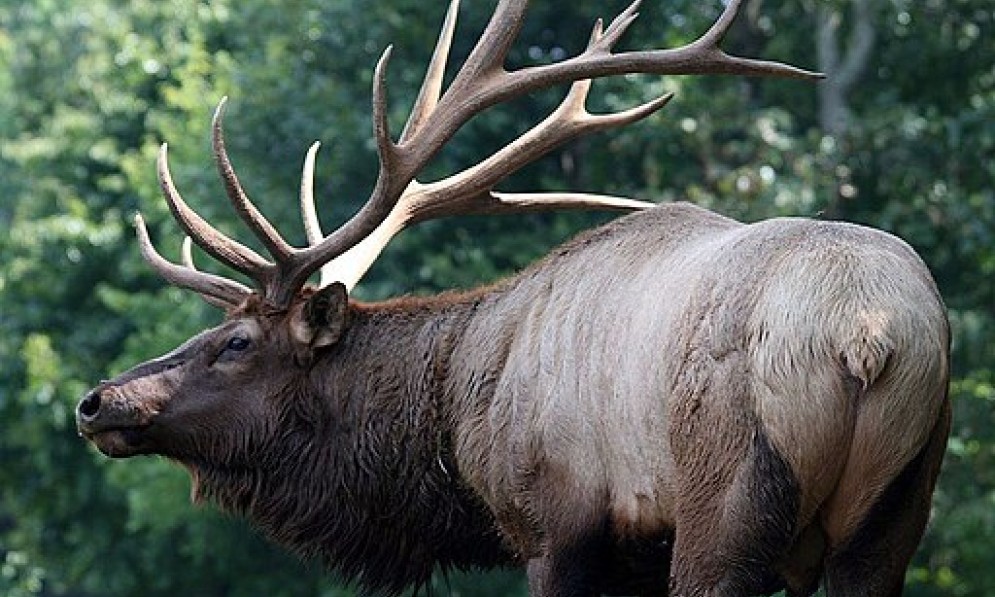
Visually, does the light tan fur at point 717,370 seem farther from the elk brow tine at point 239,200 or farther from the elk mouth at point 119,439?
the elk mouth at point 119,439

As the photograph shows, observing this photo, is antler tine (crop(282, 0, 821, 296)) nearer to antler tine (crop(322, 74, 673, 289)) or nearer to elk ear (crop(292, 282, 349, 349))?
elk ear (crop(292, 282, 349, 349))

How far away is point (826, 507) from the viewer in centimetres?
570

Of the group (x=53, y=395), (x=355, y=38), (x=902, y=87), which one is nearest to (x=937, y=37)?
(x=902, y=87)

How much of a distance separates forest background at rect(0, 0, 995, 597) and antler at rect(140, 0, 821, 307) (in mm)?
6988

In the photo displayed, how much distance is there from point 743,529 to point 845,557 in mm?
325

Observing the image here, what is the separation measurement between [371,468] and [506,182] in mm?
Result: 8716

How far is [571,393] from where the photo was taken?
647 centimetres

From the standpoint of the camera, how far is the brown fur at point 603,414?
555 cm

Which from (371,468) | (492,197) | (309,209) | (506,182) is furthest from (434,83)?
(506,182)

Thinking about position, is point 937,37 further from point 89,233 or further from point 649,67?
point 649,67

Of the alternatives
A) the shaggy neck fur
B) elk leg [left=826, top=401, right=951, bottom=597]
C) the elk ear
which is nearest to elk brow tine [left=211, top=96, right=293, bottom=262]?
the elk ear

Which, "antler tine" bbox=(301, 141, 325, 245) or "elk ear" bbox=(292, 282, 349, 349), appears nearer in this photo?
"elk ear" bbox=(292, 282, 349, 349)

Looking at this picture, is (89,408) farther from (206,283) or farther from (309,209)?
(309,209)

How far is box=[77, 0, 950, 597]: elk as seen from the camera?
557cm
